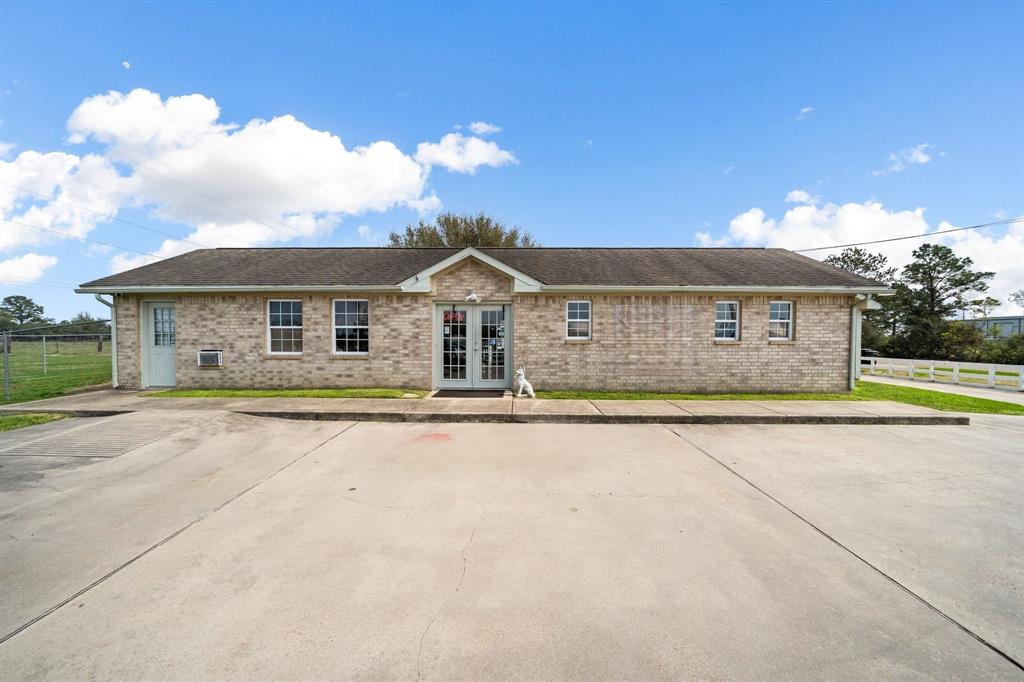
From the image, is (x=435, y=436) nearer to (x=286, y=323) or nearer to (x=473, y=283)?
(x=473, y=283)

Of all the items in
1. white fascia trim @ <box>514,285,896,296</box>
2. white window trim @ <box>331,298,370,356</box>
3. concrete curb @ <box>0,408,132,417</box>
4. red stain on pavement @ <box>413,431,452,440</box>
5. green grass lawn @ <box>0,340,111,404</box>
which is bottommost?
red stain on pavement @ <box>413,431,452,440</box>

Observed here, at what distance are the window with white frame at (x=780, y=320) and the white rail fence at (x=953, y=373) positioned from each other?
996cm

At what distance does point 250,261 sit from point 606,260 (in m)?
11.6

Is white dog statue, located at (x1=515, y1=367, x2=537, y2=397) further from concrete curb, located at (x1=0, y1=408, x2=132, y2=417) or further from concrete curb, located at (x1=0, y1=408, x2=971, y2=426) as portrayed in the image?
concrete curb, located at (x1=0, y1=408, x2=132, y2=417)

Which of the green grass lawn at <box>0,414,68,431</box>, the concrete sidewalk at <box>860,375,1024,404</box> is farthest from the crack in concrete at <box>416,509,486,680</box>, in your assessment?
the concrete sidewalk at <box>860,375,1024,404</box>

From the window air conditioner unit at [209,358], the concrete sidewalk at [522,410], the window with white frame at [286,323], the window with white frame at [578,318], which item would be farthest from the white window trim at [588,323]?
the window air conditioner unit at [209,358]

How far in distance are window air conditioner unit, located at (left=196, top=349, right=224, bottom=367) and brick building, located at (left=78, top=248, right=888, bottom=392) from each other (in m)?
0.03

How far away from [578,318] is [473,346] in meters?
3.01

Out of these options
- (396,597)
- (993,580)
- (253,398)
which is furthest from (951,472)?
(253,398)

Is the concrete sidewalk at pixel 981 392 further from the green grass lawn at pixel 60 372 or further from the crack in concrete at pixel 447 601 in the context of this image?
the green grass lawn at pixel 60 372

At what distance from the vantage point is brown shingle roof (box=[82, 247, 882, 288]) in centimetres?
1126

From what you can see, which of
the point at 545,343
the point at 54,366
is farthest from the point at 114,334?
the point at 545,343

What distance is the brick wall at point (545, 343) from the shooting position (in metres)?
11.2

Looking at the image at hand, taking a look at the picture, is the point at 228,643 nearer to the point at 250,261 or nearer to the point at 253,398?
the point at 253,398
